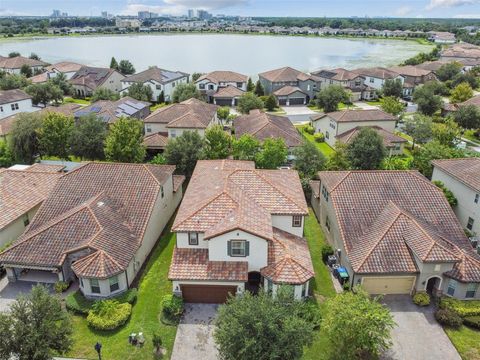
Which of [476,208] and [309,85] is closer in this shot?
[476,208]

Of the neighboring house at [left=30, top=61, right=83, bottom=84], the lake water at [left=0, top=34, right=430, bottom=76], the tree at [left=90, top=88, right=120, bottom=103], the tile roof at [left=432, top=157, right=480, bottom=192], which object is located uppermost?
the tile roof at [left=432, top=157, right=480, bottom=192]

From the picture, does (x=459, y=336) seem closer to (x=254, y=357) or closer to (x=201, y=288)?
(x=254, y=357)

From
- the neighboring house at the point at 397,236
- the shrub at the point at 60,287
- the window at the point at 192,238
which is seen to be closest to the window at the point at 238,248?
the window at the point at 192,238

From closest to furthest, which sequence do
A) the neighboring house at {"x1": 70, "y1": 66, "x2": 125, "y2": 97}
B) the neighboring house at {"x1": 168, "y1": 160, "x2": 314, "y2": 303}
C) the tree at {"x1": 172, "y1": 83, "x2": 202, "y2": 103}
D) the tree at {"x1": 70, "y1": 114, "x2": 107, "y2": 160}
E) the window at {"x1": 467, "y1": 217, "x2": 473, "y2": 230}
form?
1. the neighboring house at {"x1": 168, "y1": 160, "x2": 314, "y2": 303}
2. the window at {"x1": 467, "y1": 217, "x2": 473, "y2": 230}
3. the tree at {"x1": 70, "y1": 114, "x2": 107, "y2": 160}
4. the tree at {"x1": 172, "y1": 83, "x2": 202, "y2": 103}
5. the neighboring house at {"x1": 70, "y1": 66, "x2": 125, "y2": 97}

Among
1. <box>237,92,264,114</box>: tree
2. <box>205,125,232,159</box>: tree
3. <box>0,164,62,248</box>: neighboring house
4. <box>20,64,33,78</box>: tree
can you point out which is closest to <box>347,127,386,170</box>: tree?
<box>205,125,232,159</box>: tree

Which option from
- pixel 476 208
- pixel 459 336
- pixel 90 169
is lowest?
pixel 459 336

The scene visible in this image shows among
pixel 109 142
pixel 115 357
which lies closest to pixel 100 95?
pixel 109 142

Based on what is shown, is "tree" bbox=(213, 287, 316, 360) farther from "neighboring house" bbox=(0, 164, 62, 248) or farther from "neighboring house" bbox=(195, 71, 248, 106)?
"neighboring house" bbox=(195, 71, 248, 106)
